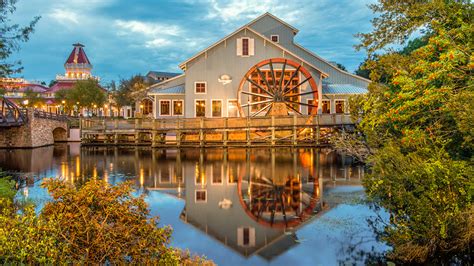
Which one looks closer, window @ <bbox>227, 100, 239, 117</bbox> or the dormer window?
the dormer window

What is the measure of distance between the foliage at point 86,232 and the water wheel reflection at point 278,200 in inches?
200

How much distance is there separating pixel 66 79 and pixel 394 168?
95.2 metres

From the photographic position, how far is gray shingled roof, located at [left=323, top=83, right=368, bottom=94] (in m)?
32.3

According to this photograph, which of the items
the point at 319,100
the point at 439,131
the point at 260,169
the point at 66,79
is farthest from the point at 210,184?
the point at 66,79

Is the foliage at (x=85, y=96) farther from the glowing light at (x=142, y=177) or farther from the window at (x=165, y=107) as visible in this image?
the glowing light at (x=142, y=177)

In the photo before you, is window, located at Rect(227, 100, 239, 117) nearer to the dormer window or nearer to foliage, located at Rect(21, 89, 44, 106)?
the dormer window

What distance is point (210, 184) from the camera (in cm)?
1559

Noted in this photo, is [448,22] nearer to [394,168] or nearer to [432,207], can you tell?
[394,168]

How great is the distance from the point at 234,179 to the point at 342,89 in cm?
1954

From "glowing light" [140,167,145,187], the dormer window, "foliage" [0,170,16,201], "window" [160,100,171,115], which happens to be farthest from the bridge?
"foliage" [0,170,16,201]

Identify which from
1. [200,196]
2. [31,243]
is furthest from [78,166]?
[31,243]

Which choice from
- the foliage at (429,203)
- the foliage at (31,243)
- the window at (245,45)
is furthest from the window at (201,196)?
the window at (245,45)

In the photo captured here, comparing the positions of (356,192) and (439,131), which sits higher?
(439,131)

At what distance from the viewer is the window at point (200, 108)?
104ft
